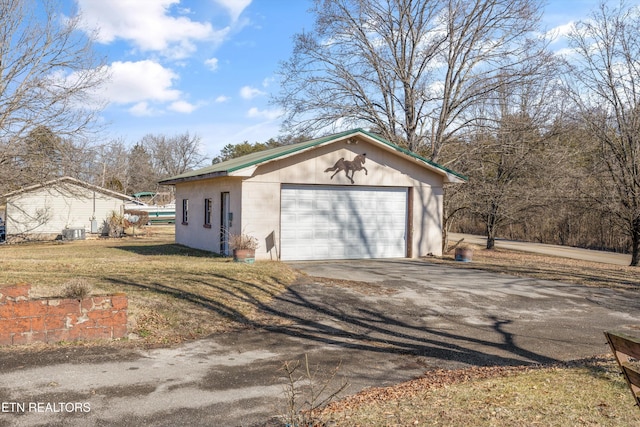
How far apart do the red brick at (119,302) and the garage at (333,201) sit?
27.2 ft

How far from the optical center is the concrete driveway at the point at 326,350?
4.95 metres

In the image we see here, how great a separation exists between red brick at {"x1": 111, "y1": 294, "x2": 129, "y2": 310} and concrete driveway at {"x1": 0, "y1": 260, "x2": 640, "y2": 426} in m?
0.67

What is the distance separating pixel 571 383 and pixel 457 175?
13450 millimetres

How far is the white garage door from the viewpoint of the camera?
53.7ft

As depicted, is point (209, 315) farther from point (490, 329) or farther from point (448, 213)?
point (448, 213)

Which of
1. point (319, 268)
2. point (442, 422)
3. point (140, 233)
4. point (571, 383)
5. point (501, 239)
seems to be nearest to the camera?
point (442, 422)

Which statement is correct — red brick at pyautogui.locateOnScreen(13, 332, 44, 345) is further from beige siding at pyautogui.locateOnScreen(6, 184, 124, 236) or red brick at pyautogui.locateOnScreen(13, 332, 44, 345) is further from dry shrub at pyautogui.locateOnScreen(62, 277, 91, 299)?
beige siding at pyautogui.locateOnScreen(6, 184, 124, 236)

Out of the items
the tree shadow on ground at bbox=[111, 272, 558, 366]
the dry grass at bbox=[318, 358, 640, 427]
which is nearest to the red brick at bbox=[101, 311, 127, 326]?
the tree shadow on ground at bbox=[111, 272, 558, 366]

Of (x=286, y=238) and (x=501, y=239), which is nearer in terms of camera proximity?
(x=286, y=238)

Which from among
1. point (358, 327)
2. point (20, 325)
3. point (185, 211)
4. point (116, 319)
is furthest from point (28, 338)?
point (185, 211)

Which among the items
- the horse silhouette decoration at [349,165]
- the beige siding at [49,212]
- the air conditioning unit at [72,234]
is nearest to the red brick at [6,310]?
the horse silhouette decoration at [349,165]

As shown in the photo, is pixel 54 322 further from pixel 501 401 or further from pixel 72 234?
pixel 72 234

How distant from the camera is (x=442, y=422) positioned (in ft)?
14.1

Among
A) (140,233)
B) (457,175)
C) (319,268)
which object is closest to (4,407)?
(319,268)
